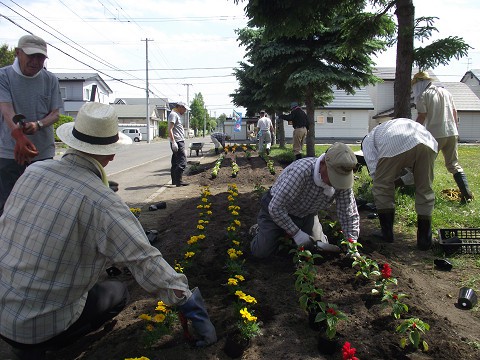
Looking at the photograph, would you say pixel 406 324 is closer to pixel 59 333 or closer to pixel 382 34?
pixel 59 333

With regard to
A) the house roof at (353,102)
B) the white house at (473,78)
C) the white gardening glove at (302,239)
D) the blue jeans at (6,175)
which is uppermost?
the white house at (473,78)

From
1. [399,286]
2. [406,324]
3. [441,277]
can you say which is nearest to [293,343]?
[406,324]

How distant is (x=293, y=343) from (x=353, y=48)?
6705mm

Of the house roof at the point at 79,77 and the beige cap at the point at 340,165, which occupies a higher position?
the house roof at the point at 79,77

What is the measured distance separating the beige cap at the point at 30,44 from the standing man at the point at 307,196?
2530mm

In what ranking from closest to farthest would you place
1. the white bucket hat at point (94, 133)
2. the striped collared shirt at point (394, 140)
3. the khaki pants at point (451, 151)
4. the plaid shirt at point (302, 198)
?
the white bucket hat at point (94, 133), the plaid shirt at point (302, 198), the striped collared shirt at point (394, 140), the khaki pants at point (451, 151)

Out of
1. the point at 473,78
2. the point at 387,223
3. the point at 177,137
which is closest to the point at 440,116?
the point at 387,223

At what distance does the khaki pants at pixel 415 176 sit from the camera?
4.63 m

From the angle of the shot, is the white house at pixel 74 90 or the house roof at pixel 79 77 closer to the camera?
the white house at pixel 74 90

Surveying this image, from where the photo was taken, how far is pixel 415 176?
15.7ft

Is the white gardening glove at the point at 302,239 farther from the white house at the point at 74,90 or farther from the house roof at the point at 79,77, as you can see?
the house roof at the point at 79,77

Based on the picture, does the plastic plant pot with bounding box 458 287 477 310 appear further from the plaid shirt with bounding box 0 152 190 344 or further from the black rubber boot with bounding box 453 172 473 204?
the black rubber boot with bounding box 453 172 473 204

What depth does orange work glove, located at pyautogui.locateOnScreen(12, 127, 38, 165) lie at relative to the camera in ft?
11.4

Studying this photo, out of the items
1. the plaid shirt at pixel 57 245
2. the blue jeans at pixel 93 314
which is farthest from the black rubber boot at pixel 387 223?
the plaid shirt at pixel 57 245
